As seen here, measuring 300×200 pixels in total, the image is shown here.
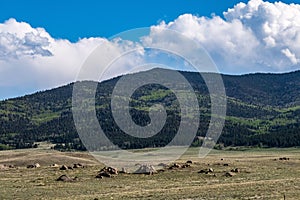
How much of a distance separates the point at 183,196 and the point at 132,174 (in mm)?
28491

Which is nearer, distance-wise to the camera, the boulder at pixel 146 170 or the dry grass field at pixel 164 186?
the dry grass field at pixel 164 186

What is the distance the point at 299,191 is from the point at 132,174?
32.2 m

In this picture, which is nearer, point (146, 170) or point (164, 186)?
point (164, 186)

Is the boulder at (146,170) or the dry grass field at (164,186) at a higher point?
the boulder at (146,170)

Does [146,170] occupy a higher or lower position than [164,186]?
higher

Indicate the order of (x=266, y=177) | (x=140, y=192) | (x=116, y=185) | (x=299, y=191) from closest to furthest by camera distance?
(x=299, y=191), (x=140, y=192), (x=116, y=185), (x=266, y=177)

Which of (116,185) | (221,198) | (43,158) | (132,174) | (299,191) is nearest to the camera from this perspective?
(221,198)

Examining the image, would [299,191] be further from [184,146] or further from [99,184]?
[184,146]

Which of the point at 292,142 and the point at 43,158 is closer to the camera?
the point at 43,158

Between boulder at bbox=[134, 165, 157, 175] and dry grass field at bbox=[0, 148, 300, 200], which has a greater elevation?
boulder at bbox=[134, 165, 157, 175]

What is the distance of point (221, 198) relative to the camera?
139 ft

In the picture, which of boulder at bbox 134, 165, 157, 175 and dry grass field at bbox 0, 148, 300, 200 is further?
boulder at bbox 134, 165, 157, 175

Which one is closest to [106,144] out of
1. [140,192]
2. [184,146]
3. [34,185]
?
[184,146]

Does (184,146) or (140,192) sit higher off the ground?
(184,146)
